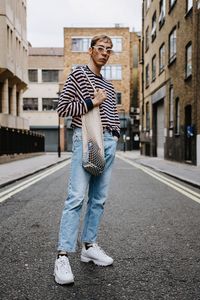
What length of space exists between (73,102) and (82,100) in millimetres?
73

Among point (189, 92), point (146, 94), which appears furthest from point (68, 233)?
point (146, 94)

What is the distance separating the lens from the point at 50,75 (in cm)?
5625

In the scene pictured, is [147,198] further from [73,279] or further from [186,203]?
[73,279]

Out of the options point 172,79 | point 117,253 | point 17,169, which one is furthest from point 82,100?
point 172,79

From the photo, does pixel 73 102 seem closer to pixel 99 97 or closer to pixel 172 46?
pixel 99 97

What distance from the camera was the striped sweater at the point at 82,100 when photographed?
3.34m

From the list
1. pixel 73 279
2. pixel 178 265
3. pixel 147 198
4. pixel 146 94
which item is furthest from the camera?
pixel 146 94

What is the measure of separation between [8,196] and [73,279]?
5.72 meters

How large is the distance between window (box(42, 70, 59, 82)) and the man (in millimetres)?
53664

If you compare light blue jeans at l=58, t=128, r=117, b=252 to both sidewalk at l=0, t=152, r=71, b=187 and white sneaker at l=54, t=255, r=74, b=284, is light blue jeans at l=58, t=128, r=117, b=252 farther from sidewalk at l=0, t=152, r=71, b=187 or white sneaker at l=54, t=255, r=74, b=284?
sidewalk at l=0, t=152, r=71, b=187

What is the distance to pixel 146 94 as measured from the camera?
3578 cm

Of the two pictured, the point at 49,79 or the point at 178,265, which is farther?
the point at 49,79

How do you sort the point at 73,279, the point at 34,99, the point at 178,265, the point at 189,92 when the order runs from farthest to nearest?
the point at 34,99 → the point at 189,92 → the point at 178,265 → the point at 73,279

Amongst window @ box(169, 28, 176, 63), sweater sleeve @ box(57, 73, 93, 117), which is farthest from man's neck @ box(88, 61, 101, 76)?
window @ box(169, 28, 176, 63)
